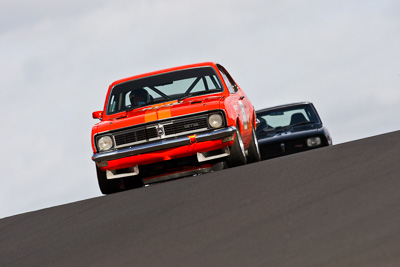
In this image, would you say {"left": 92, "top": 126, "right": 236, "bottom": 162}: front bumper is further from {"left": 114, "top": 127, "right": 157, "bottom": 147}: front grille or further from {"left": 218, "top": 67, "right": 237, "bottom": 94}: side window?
{"left": 218, "top": 67, "right": 237, "bottom": 94}: side window

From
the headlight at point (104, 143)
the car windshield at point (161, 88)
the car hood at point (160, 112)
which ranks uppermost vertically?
the car windshield at point (161, 88)

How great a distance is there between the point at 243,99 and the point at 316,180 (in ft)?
16.6

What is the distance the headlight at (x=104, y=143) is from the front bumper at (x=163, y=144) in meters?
0.13

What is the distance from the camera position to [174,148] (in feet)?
29.7

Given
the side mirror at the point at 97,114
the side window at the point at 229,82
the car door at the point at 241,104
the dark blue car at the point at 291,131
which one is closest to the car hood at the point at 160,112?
the car door at the point at 241,104

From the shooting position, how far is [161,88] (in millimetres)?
10352

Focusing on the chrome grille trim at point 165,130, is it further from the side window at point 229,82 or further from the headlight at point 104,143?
the side window at point 229,82

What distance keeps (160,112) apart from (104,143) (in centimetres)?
72

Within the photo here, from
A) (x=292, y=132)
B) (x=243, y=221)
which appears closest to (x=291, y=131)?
(x=292, y=132)

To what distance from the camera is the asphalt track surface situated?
14.1ft

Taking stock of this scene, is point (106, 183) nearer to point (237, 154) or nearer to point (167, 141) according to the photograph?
point (167, 141)

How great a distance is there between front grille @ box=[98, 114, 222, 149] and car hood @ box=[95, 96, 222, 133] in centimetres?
6

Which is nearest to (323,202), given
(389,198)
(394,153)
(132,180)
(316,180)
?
(389,198)

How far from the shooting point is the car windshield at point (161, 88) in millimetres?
10180
